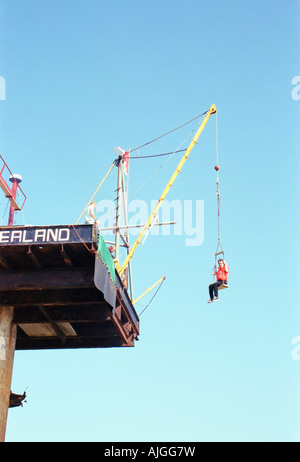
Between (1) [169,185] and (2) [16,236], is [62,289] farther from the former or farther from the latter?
(1) [169,185]

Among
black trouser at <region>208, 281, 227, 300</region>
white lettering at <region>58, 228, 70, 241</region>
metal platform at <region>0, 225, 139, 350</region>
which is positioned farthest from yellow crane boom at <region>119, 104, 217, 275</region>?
white lettering at <region>58, 228, 70, 241</region>

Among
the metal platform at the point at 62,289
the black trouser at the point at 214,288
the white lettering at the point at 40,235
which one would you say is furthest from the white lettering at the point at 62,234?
the black trouser at the point at 214,288

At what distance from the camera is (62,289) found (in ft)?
108

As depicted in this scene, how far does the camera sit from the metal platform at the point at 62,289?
31.2m

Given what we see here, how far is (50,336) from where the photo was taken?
39.0 m


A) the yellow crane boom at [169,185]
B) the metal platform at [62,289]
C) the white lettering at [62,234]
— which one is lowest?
the metal platform at [62,289]

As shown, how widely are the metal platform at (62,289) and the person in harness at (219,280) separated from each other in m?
4.66

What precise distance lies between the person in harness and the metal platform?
15.3ft

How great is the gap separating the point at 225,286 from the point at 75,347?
33.3 feet

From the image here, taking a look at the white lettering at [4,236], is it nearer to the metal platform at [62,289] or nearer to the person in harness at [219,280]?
Answer: the metal platform at [62,289]
